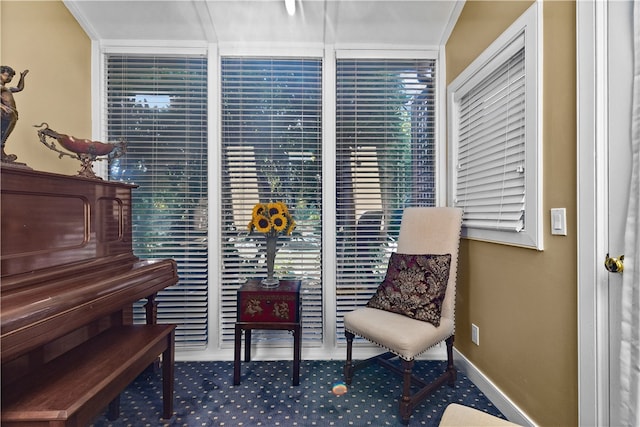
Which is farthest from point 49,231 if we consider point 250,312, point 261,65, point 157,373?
point 261,65

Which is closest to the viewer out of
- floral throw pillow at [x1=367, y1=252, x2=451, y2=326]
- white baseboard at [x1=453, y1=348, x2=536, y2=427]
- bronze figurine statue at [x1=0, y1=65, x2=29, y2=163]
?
bronze figurine statue at [x1=0, y1=65, x2=29, y2=163]

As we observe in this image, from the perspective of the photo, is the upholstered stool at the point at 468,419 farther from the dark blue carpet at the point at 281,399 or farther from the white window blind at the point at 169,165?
the white window blind at the point at 169,165

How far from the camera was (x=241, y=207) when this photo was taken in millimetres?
2387

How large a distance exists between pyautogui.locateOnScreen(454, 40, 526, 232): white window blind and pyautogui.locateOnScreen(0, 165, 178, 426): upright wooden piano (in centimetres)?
209

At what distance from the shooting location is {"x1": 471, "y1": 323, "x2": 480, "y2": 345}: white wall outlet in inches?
77.1

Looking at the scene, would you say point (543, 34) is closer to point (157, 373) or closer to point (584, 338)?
point (584, 338)

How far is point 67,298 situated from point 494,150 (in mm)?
2334

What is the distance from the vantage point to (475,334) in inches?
78.3

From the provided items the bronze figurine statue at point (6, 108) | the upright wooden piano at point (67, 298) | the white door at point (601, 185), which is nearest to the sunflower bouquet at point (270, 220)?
the upright wooden piano at point (67, 298)

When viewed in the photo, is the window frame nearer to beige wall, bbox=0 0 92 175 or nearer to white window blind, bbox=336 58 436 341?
white window blind, bbox=336 58 436 341

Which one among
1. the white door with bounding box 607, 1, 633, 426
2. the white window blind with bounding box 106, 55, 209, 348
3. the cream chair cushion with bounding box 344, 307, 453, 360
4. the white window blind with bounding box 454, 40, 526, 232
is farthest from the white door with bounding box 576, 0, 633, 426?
the white window blind with bounding box 106, 55, 209, 348

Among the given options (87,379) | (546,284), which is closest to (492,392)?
(546,284)

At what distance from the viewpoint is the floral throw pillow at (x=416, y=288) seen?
183cm

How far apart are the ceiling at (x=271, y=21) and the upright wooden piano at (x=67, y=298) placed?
1.46m
